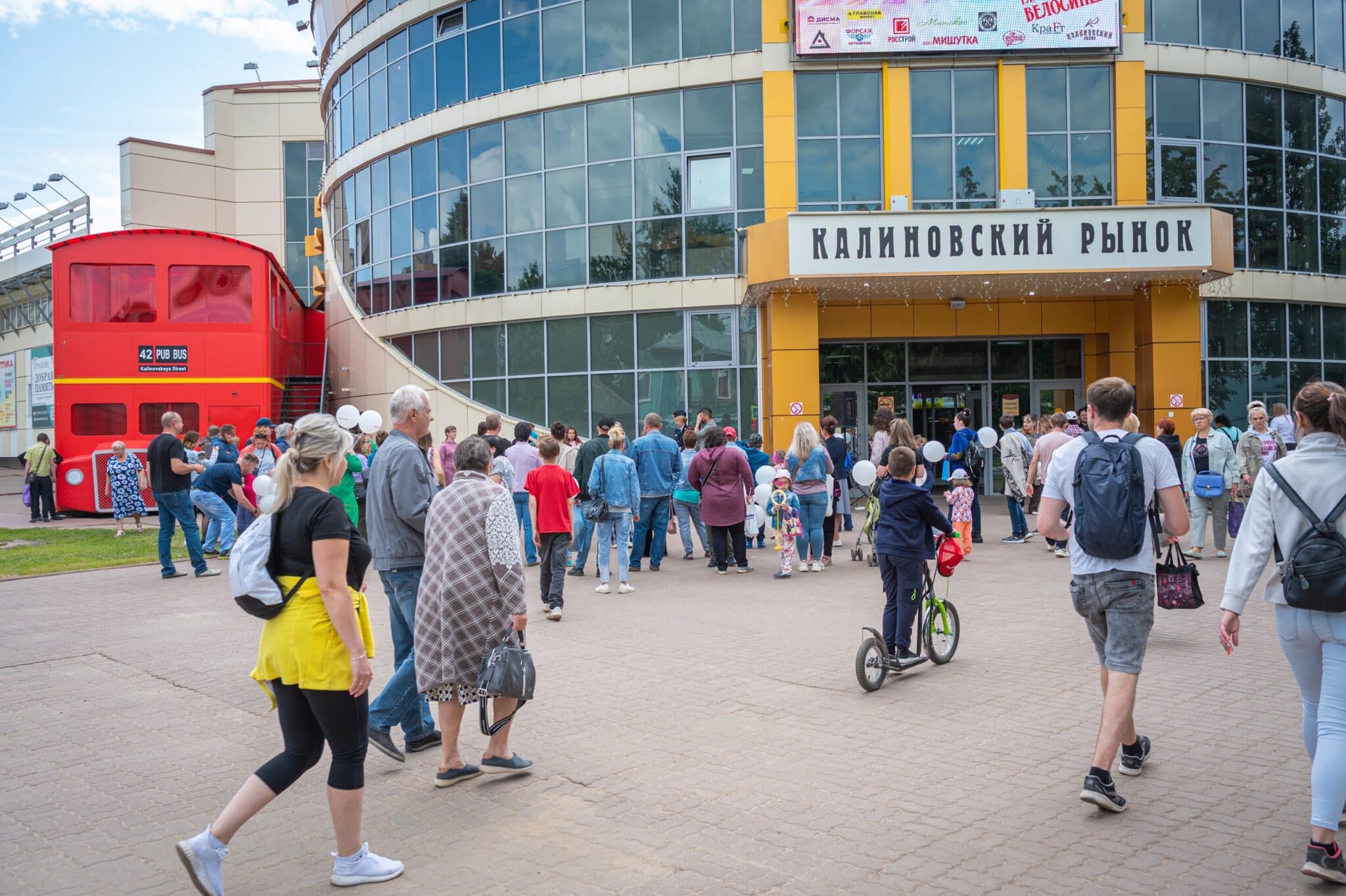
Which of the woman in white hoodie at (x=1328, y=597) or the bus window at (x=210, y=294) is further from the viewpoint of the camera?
the bus window at (x=210, y=294)

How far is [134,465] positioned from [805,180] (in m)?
14.8

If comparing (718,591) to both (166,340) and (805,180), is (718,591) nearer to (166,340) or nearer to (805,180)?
(805,180)

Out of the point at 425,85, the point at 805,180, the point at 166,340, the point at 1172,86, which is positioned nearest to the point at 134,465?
the point at 166,340

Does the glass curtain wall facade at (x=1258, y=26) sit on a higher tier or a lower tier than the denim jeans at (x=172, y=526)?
higher

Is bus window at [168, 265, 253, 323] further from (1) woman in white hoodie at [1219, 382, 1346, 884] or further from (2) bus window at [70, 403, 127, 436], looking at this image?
(1) woman in white hoodie at [1219, 382, 1346, 884]

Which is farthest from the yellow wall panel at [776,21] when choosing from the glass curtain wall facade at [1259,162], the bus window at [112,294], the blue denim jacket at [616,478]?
the bus window at [112,294]

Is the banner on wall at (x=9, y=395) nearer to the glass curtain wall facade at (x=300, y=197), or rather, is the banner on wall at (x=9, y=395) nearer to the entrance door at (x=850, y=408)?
the glass curtain wall facade at (x=300, y=197)

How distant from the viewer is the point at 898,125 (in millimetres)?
21531

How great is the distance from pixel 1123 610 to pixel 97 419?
22.0 m

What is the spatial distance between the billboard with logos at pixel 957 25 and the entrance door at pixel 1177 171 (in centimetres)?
258

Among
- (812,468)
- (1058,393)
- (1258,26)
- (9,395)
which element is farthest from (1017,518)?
(9,395)

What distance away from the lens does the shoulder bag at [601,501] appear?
11898mm

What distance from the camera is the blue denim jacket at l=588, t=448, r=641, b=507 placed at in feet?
38.9

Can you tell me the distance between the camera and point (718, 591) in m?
11.7
